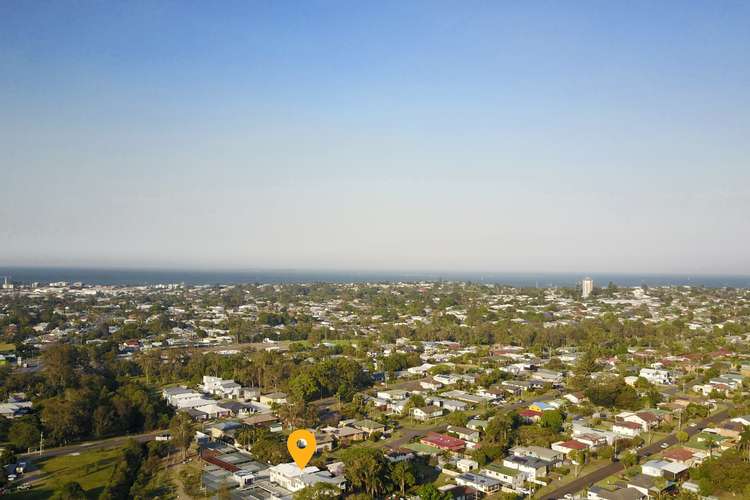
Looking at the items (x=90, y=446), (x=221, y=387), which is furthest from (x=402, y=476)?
(x=221, y=387)

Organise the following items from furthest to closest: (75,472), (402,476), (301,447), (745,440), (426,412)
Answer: (426,412)
(745,440)
(75,472)
(301,447)
(402,476)

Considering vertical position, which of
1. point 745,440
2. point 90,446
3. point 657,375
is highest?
point 745,440

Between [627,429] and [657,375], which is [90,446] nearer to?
[627,429]

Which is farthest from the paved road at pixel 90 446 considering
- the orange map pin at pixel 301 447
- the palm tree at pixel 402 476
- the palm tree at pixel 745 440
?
the palm tree at pixel 745 440

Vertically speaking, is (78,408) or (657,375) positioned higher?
(78,408)

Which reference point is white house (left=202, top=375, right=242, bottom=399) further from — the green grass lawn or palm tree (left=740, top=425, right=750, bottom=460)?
palm tree (left=740, top=425, right=750, bottom=460)

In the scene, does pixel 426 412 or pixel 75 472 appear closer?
pixel 75 472

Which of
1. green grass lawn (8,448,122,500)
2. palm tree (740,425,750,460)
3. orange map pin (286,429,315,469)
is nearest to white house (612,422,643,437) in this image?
palm tree (740,425,750,460)

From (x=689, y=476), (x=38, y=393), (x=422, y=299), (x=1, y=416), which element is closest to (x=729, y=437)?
(x=689, y=476)
